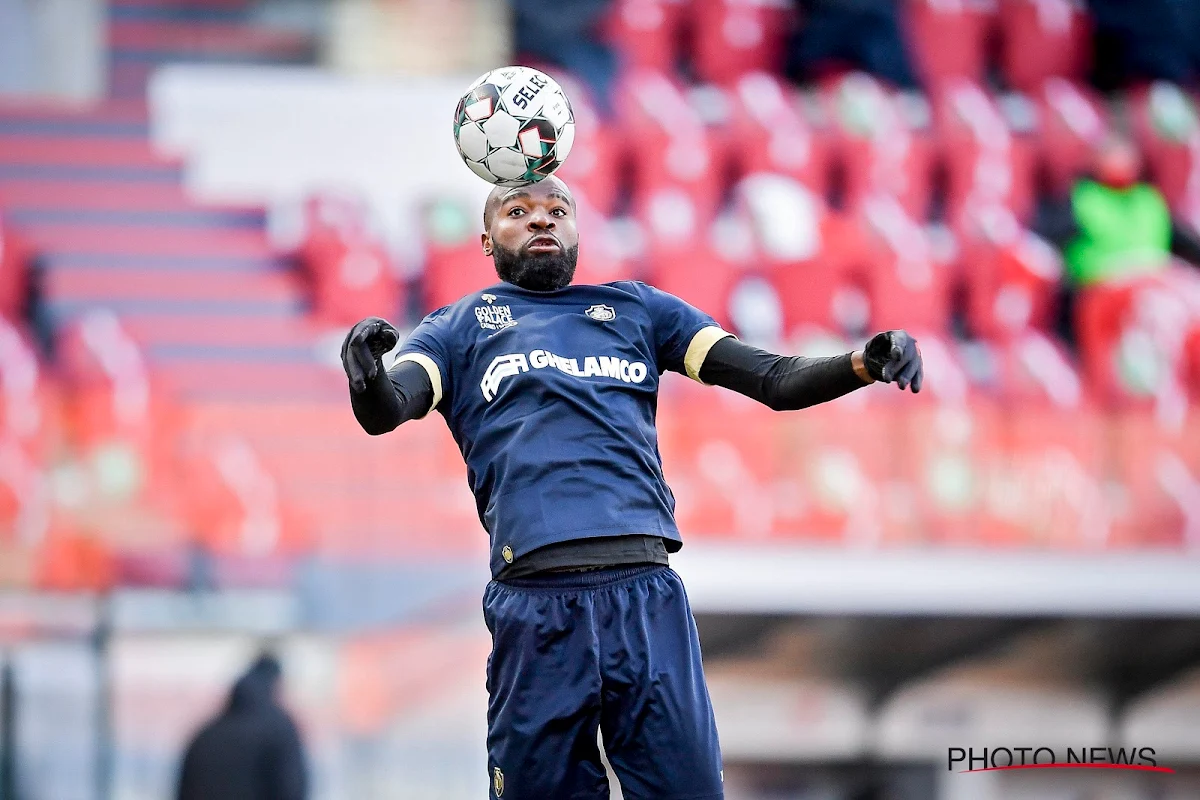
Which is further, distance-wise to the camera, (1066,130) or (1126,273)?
(1066,130)

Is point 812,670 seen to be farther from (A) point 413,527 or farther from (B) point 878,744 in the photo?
(A) point 413,527

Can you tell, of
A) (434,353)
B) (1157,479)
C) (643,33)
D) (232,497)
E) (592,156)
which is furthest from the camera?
(643,33)

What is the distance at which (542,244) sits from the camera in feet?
8.37

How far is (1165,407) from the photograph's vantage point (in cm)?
680

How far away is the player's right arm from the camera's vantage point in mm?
2188

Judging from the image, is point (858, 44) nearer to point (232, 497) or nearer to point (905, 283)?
point (905, 283)

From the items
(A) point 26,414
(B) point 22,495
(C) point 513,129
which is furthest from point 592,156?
(C) point 513,129

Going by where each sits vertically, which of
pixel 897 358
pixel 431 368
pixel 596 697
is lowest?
pixel 596 697

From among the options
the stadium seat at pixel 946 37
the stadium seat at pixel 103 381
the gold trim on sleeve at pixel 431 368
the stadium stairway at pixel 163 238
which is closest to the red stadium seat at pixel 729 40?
the stadium seat at pixel 946 37

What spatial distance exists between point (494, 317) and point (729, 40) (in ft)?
20.6

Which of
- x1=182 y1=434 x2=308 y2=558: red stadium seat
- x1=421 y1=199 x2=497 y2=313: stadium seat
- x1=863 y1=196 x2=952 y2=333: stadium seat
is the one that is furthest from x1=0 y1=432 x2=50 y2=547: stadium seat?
x1=863 y1=196 x2=952 y2=333: stadium seat

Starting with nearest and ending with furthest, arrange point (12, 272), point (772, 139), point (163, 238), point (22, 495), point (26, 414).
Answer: point (22, 495) < point (26, 414) < point (12, 272) < point (163, 238) < point (772, 139)

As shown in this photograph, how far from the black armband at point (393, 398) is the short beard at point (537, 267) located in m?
0.27

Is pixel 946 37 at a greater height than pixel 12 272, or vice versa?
pixel 946 37
